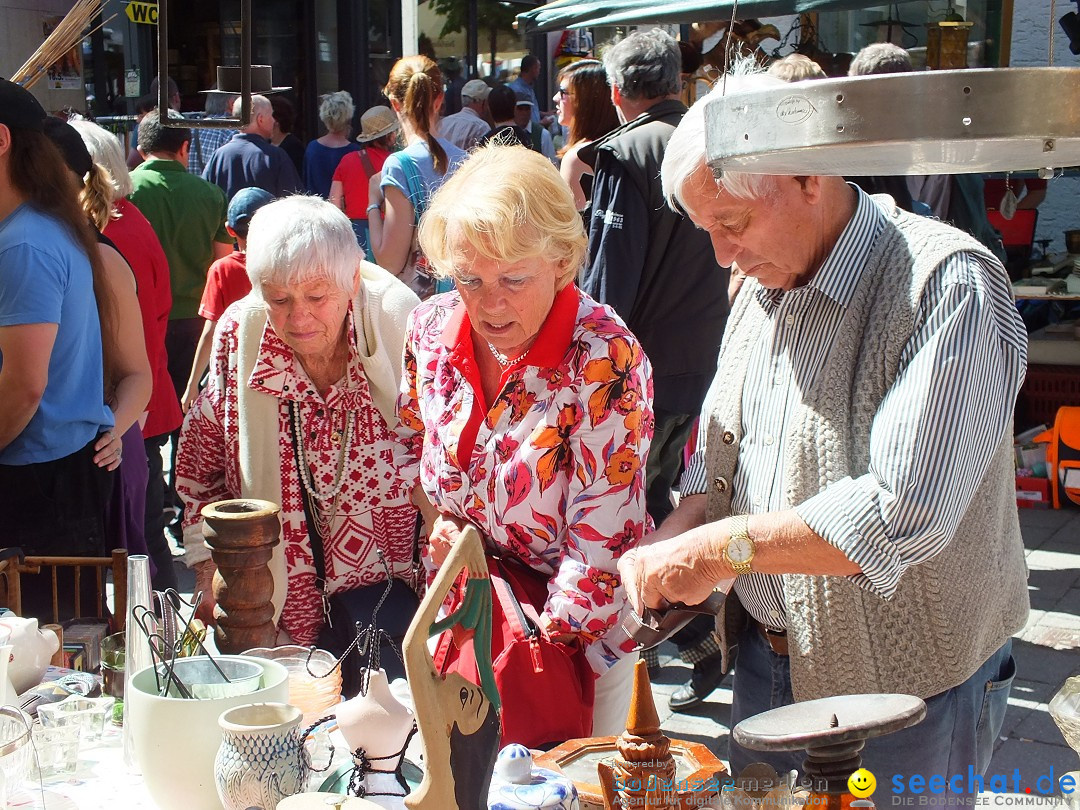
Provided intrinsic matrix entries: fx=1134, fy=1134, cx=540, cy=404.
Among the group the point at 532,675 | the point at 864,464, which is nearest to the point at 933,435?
the point at 864,464

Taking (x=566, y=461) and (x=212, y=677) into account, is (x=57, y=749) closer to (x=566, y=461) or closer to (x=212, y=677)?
(x=212, y=677)

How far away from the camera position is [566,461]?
201 cm

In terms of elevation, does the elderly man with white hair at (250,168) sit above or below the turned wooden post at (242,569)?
above

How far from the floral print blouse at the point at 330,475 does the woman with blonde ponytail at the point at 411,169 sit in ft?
8.51

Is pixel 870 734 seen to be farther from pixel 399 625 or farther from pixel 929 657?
pixel 399 625

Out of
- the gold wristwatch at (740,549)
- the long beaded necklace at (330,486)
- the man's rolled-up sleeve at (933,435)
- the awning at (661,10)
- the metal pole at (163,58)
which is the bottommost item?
the long beaded necklace at (330,486)

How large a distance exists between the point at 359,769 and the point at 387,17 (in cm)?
1173

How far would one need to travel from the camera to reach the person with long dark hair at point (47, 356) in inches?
102

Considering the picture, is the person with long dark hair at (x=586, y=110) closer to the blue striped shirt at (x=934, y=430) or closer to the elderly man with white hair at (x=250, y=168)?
the elderly man with white hair at (x=250, y=168)

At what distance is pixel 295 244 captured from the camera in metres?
2.37

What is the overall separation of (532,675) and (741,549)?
52 centimetres

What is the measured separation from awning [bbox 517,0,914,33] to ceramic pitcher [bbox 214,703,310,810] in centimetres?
398

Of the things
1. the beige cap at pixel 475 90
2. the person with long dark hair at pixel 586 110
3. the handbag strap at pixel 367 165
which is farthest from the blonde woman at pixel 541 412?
the beige cap at pixel 475 90

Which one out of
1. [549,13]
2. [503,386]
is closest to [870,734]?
[503,386]
